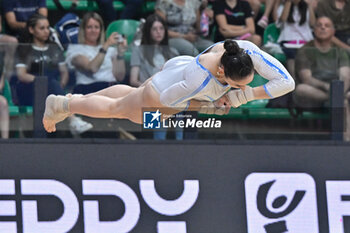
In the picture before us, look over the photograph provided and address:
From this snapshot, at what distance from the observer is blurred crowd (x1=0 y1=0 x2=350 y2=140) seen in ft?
22.5

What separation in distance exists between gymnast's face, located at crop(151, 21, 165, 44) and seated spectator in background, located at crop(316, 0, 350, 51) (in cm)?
210

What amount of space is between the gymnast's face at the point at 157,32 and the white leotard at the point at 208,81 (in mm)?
1337

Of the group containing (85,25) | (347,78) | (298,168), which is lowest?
(298,168)

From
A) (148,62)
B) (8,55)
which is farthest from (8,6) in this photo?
(148,62)

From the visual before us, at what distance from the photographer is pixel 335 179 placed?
22.5 feet

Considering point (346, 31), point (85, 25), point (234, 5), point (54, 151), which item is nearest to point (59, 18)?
point (85, 25)

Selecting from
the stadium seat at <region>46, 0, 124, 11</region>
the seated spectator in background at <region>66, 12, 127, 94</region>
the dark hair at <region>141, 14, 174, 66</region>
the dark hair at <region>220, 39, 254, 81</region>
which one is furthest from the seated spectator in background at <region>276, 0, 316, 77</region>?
the dark hair at <region>220, 39, 254, 81</region>

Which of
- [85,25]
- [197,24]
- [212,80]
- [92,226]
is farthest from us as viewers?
[197,24]

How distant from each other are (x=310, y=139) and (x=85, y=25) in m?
2.45

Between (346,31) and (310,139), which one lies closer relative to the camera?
(310,139)

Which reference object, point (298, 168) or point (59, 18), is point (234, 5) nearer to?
point (59, 18)

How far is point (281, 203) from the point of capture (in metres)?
6.79

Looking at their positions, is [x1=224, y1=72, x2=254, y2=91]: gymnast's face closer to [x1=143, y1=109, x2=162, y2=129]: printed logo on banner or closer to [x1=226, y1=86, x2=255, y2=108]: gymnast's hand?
[x1=226, y1=86, x2=255, y2=108]: gymnast's hand

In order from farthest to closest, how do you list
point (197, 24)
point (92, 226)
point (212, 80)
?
point (197, 24), point (92, 226), point (212, 80)
